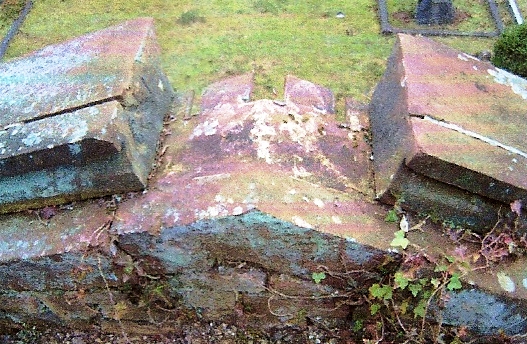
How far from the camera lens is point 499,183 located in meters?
2.62

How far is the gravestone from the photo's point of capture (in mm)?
5723

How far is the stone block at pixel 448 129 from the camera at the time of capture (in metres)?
2.64

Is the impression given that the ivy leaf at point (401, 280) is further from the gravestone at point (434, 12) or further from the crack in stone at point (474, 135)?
the gravestone at point (434, 12)

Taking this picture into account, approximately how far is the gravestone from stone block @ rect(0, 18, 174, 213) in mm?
3487

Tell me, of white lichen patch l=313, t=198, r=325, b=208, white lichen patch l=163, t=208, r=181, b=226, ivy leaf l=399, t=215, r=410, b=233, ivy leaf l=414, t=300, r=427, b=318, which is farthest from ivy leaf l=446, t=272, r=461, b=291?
white lichen patch l=163, t=208, r=181, b=226

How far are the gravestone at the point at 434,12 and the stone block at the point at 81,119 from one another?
3487 mm

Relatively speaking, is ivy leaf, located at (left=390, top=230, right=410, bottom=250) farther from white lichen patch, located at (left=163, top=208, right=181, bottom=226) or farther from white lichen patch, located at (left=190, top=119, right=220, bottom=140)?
white lichen patch, located at (left=190, top=119, right=220, bottom=140)

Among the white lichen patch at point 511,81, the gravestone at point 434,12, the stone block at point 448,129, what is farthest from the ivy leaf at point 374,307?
the gravestone at point 434,12

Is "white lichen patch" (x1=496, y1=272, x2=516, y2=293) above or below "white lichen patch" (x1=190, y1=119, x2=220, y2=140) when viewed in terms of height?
below

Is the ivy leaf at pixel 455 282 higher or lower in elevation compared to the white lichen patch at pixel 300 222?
lower

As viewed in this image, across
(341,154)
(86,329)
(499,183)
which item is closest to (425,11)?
(341,154)

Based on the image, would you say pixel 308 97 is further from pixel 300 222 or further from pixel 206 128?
pixel 300 222

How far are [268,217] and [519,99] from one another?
1817 mm

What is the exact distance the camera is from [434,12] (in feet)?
18.9
